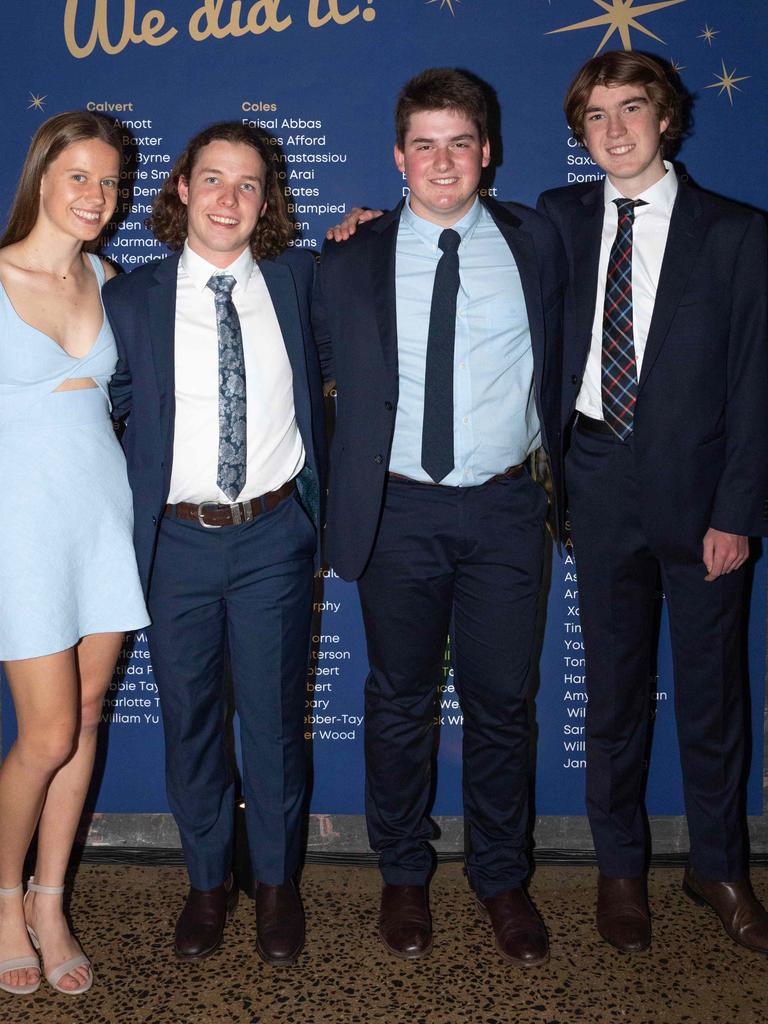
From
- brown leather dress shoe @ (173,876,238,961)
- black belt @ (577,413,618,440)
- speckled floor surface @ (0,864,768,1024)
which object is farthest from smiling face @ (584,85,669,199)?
brown leather dress shoe @ (173,876,238,961)

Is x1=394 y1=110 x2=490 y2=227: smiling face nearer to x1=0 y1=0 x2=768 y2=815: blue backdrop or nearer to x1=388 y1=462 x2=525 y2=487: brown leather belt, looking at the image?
x1=0 y1=0 x2=768 y2=815: blue backdrop

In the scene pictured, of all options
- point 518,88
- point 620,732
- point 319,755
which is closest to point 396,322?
point 518,88

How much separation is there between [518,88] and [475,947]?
246 centimetres

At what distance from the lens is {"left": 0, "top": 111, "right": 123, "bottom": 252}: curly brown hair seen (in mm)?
2371

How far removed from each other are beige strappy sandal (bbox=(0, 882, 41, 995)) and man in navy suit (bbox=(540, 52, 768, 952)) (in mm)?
1507

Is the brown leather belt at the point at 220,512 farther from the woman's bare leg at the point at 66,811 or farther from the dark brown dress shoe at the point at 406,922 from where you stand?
the dark brown dress shoe at the point at 406,922

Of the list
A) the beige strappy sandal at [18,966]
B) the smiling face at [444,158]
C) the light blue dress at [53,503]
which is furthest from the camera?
the beige strappy sandal at [18,966]

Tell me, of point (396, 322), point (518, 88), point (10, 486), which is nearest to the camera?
point (10, 486)

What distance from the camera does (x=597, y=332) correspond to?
8.38ft

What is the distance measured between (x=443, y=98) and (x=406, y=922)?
2.14m

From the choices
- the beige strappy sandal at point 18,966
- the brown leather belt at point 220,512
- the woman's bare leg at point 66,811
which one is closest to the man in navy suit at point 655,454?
the brown leather belt at point 220,512

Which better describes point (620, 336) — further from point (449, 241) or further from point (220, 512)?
point (220, 512)

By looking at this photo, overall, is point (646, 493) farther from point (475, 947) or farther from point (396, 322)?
point (475, 947)

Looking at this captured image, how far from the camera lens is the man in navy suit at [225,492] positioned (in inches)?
96.1
